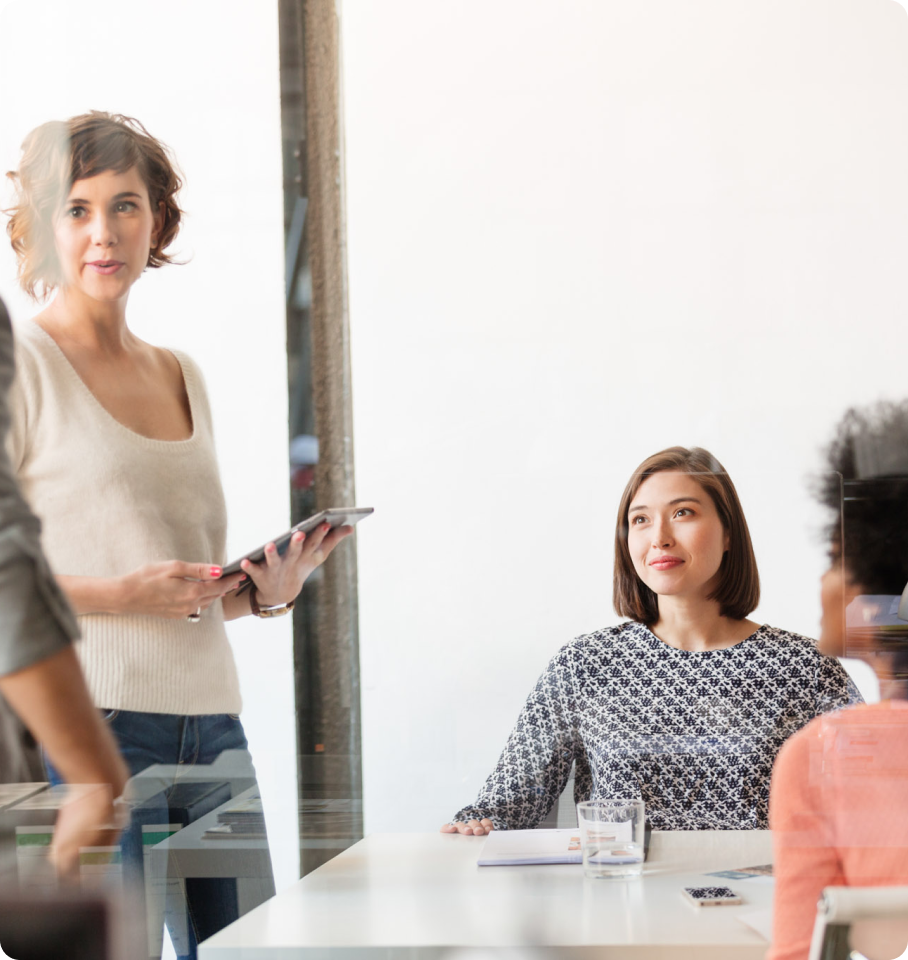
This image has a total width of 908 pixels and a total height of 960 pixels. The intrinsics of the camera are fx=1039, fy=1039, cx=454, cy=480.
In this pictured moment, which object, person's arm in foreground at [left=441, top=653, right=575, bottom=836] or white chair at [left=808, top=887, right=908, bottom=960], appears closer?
white chair at [left=808, top=887, right=908, bottom=960]

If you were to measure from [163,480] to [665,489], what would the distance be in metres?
0.76

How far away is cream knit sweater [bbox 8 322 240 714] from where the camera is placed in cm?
150

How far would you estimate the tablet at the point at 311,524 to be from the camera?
1.64 meters

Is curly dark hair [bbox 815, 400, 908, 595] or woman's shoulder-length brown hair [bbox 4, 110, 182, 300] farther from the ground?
woman's shoulder-length brown hair [bbox 4, 110, 182, 300]

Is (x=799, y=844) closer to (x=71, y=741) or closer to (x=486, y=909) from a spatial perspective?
(x=486, y=909)

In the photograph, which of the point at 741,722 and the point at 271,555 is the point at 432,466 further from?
the point at 741,722

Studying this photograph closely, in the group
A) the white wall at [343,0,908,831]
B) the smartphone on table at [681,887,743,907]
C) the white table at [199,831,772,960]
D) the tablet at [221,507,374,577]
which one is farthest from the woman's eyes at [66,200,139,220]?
the smartphone on table at [681,887,743,907]

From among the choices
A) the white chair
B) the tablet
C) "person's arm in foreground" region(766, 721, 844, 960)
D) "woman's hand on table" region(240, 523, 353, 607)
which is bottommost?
"person's arm in foreground" region(766, 721, 844, 960)

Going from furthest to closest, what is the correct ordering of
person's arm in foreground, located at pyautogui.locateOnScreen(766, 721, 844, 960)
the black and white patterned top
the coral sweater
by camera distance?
the black and white patterned top, the coral sweater, person's arm in foreground, located at pyautogui.locateOnScreen(766, 721, 844, 960)

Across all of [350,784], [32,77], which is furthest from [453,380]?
[32,77]

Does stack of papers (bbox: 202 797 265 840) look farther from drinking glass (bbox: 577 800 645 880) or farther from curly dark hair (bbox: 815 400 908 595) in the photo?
curly dark hair (bbox: 815 400 908 595)

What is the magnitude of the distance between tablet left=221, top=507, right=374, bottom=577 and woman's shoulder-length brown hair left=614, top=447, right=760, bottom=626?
1.32 feet

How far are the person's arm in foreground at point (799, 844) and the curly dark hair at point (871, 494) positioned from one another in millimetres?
243

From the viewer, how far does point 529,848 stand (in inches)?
58.5
